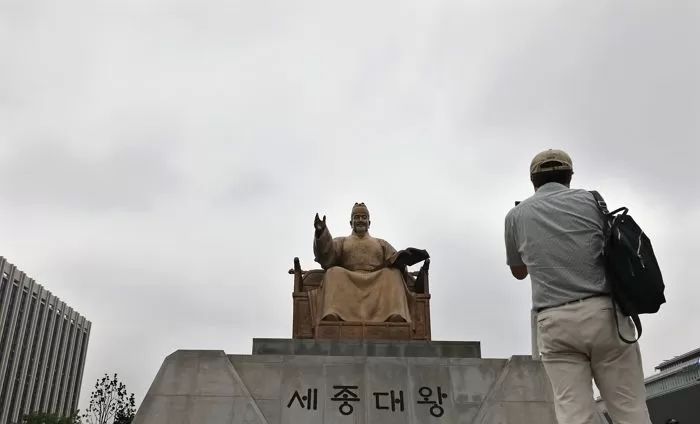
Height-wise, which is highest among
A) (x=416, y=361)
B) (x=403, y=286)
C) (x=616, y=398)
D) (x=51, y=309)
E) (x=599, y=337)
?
Result: (x=51, y=309)

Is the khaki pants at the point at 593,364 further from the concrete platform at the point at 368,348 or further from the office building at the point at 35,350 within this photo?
the office building at the point at 35,350

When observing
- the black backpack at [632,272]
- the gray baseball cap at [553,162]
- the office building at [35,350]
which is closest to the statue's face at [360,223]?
the gray baseball cap at [553,162]

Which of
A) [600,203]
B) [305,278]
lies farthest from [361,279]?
[600,203]

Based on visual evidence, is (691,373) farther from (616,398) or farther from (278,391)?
(616,398)

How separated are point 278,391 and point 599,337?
439 cm

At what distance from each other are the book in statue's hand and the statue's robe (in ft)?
0.29

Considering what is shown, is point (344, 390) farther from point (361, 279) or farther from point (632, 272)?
point (632, 272)

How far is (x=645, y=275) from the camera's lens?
6.77ft

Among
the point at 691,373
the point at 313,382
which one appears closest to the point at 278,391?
the point at 313,382

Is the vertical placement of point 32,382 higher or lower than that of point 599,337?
higher

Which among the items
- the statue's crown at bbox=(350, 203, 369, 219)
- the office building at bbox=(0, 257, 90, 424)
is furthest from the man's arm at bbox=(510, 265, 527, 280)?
the office building at bbox=(0, 257, 90, 424)

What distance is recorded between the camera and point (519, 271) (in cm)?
250

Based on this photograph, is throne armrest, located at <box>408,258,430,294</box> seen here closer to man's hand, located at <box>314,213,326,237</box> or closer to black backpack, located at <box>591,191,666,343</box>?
man's hand, located at <box>314,213,326,237</box>

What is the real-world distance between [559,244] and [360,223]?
19.8 feet
